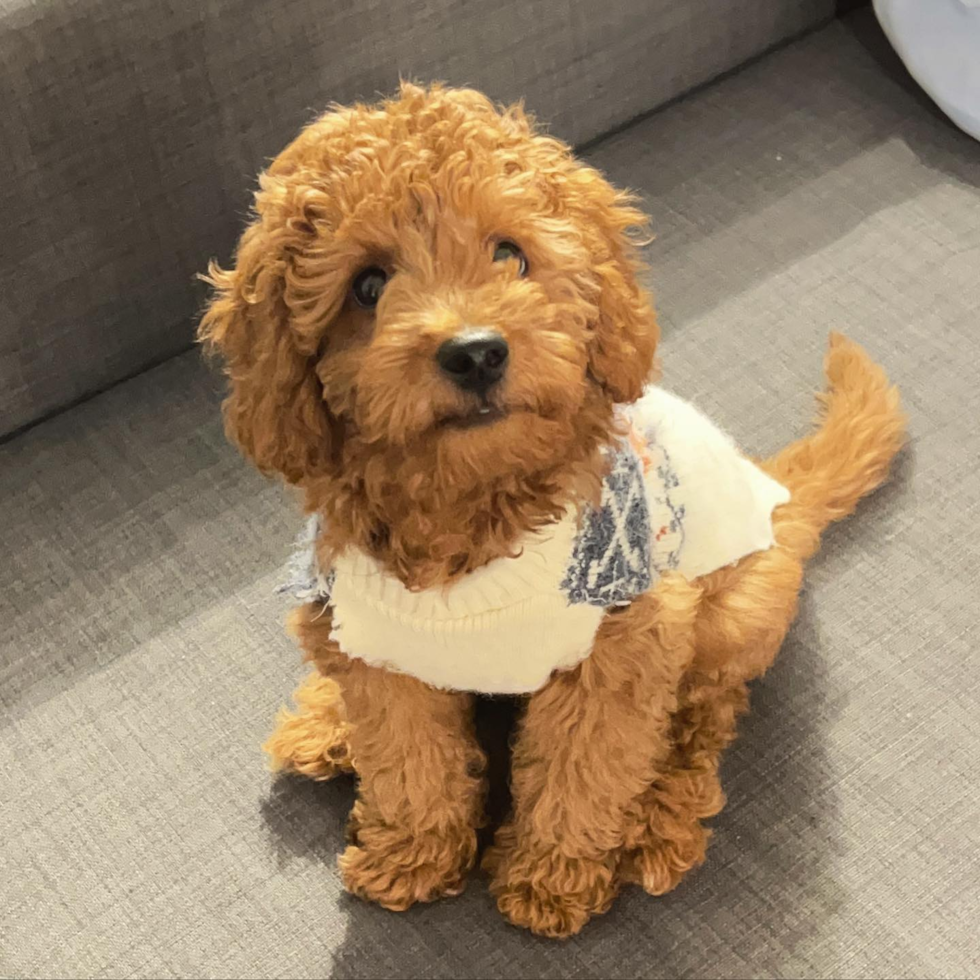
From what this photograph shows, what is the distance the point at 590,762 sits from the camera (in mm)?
1232

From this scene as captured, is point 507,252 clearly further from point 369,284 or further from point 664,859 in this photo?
point 664,859

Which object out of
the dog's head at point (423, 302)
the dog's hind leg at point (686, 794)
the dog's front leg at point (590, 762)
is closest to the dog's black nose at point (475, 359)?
the dog's head at point (423, 302)

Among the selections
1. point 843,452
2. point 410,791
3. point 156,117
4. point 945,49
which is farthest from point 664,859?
point 945,49

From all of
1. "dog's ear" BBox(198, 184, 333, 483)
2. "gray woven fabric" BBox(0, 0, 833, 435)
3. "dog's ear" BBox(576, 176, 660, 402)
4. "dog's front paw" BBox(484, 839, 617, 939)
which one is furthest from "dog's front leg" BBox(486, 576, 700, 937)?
"gray woven fabric" BBox(0, 0, 833, 435)

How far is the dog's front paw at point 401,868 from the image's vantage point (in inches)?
50.7

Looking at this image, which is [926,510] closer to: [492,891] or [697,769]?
[697,769]

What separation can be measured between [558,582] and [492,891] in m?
0.39

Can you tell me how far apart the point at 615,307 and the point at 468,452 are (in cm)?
19

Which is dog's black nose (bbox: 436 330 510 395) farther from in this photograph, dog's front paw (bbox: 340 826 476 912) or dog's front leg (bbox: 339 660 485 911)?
dog's front paw (bbox: 340 826 476 912)

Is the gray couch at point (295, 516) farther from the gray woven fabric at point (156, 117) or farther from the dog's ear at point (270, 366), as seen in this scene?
the dog's ear at point (270, 366)

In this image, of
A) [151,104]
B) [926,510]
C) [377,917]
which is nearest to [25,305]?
[151,104]

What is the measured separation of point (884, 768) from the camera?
4.46 ft

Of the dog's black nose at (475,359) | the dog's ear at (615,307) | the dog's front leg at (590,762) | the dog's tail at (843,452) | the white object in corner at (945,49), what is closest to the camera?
the dog's black nose at (475,359)

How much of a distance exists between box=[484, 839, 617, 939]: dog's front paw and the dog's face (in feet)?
1.57
